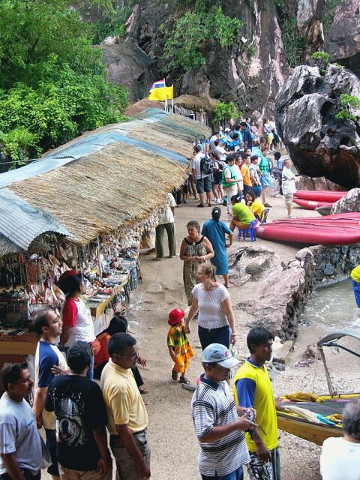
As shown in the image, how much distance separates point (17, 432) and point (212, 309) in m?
3.22

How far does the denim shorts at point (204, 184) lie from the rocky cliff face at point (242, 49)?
10.7 metres

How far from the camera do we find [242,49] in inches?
1141

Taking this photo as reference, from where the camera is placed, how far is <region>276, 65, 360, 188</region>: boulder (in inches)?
810

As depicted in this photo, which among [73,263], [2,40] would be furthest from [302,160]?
[73,263]

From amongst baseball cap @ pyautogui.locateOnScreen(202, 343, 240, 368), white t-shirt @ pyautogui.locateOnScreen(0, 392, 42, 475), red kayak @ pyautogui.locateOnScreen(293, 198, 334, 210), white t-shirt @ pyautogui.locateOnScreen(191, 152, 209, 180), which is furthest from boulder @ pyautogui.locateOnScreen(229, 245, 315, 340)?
white t-shirt @ pyautogui.locateOnScreen(0, 392, 42, 475)

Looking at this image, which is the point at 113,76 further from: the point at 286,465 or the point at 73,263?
the point at 286,465

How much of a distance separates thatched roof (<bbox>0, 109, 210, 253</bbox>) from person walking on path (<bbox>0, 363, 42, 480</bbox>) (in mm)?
2210

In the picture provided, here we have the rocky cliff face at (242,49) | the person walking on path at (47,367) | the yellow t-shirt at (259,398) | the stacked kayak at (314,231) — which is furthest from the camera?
the rocky cliff face at (242,49)

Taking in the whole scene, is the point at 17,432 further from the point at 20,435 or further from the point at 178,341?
the point at 178,341

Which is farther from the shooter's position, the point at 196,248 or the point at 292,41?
the point at 292,41

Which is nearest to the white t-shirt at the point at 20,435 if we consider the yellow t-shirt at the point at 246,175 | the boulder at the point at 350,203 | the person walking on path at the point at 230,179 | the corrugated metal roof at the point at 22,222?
the corrugated metal roof at the point at 22,222

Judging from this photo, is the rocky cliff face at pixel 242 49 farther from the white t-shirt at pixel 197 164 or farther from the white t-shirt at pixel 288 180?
the white t-shirt at pixel 288 180

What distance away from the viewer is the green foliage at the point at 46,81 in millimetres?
A: 14734

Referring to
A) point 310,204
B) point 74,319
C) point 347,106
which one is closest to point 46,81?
point 310,204
